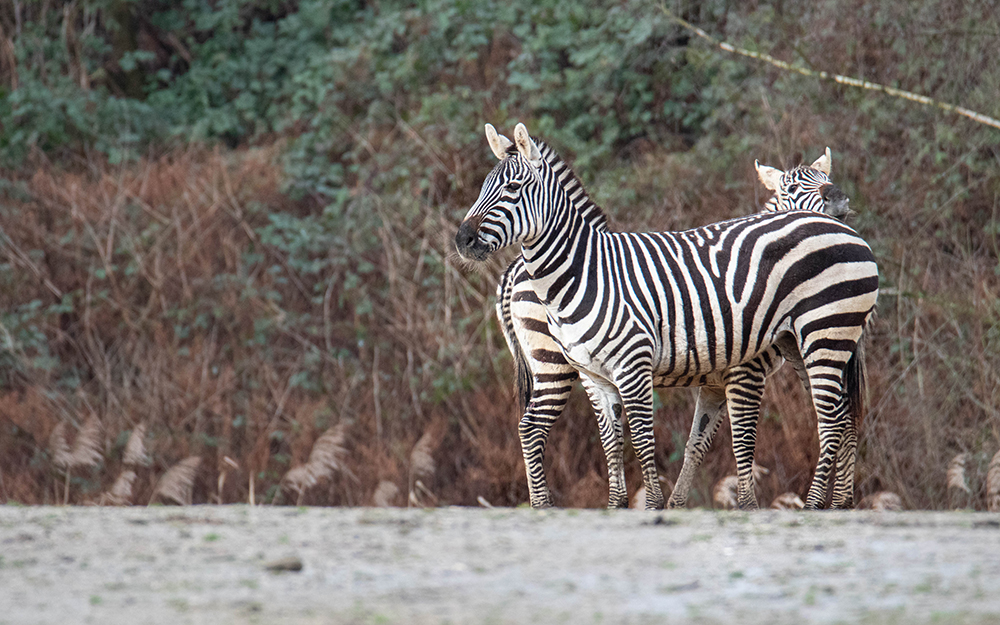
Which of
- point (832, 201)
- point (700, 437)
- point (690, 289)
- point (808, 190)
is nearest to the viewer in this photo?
point (690, 289)

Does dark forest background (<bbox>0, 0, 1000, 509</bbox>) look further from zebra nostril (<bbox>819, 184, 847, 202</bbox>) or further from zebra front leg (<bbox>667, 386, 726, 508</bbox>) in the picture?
zebra nostril (<bbox>819, 184, 847, 202</bbox>)

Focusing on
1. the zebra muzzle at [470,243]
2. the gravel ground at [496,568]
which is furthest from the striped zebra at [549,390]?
the gravel ground at [496,568]

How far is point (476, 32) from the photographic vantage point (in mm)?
14789

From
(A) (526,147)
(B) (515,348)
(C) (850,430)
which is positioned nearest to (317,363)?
(B) (515,348)

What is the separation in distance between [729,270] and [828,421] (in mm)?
1095

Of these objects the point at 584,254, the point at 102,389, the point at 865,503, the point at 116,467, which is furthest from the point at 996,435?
the point at 102,389

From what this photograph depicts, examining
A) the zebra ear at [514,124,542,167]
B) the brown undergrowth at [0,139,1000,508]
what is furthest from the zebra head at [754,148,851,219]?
the zebra ear at [514,124,542,167]

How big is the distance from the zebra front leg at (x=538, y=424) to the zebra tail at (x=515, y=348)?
17.4 inches

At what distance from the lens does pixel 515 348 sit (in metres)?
7.75

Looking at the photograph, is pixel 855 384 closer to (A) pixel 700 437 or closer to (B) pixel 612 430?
(A) pixel 700 437

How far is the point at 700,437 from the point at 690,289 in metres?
1.09

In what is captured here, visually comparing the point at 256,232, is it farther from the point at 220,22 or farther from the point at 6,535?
the point at 6,535

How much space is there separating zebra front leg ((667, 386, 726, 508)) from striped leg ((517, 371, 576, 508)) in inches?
33.3

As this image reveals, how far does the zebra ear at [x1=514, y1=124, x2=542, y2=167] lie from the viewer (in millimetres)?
6957
